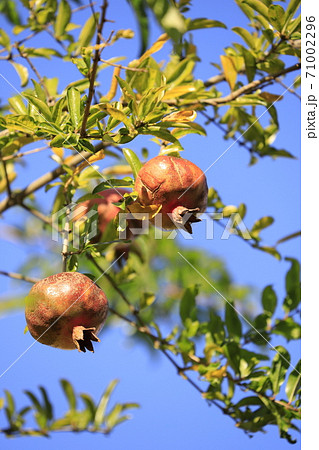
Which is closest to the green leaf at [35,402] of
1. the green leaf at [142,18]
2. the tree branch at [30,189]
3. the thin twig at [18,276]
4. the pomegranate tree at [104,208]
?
the thin twig at [18,276]

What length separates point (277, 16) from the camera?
4.65 feet

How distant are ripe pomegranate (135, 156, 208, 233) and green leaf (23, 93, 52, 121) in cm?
24

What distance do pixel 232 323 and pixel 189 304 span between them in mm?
147

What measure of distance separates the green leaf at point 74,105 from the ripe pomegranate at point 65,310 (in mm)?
335

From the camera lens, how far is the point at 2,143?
1442mm

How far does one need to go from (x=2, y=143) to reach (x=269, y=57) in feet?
2.71

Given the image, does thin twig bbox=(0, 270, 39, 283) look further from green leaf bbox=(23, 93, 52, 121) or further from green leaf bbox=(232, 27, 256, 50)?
green leaf bbox=(232, 27, 256, 50)

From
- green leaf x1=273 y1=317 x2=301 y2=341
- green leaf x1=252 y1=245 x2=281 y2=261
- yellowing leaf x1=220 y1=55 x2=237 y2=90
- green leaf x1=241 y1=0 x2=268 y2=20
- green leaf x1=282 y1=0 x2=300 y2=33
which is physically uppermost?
green leaf x1=282 y1=0 x2=300 y2=33

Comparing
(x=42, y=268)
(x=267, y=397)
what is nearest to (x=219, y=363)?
(x=267, y=397)

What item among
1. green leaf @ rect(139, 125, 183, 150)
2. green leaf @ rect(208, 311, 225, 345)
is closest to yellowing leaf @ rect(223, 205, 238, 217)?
green leaf @ rect(208, 311, 225, 345)

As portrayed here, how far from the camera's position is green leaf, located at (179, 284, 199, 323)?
1659mm

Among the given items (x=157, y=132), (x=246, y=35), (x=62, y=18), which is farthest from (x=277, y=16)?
(x=62, y=18)

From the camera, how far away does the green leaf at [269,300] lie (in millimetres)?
1710
